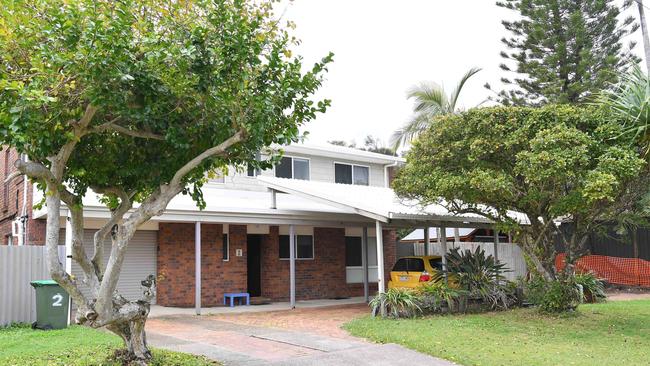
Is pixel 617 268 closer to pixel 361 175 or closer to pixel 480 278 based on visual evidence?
pixel 480 278

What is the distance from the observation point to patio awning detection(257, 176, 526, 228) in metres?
14.8

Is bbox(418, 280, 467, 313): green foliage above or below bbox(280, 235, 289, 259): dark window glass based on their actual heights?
below

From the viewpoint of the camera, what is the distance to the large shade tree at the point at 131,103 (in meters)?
6.59

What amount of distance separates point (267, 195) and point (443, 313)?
7.68 m

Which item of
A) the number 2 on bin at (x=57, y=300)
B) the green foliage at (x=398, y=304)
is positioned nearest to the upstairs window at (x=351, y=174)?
the green foliage at (x=398, y=304)

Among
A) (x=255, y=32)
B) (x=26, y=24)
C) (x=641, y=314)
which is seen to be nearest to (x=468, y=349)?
(x=255, y=32)

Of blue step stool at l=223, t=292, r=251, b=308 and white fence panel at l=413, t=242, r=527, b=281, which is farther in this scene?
white fence panel at l=413, t=242, r=527, b=281

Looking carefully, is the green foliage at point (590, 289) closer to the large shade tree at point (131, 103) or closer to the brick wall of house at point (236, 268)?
the brick wall of house at point (236, 268)

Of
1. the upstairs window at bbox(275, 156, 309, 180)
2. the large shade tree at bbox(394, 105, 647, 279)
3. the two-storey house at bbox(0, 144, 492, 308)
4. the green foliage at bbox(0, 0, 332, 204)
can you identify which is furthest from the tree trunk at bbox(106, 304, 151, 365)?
the upstairs window at bbox(275, 156, 309, 180)

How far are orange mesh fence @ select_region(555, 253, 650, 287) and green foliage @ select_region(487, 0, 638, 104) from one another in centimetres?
774

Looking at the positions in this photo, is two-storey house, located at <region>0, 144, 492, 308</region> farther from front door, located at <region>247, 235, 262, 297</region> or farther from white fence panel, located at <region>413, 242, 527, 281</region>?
white fence panel, located at <region>413, 242, 527, 281</region>

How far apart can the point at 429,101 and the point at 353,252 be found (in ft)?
26.9

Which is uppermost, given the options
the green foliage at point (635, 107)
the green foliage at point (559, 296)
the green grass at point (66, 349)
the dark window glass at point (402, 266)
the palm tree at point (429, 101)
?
the palm tree at point (429, 101)

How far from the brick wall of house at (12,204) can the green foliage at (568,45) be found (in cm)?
2179
